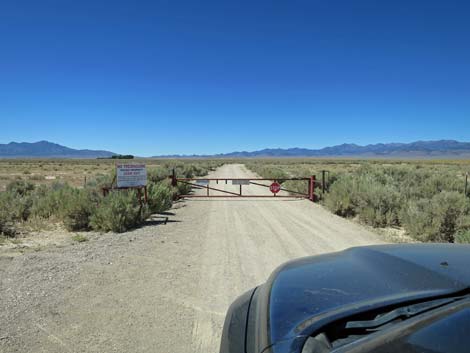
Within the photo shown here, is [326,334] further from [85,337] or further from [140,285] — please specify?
[140,285]

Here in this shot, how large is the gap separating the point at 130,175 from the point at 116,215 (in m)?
1.83

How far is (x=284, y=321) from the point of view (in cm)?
177

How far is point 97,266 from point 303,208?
8.96 meters

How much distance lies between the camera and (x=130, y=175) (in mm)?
11047

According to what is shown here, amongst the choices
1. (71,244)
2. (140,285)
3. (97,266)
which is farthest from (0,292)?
(71,244)

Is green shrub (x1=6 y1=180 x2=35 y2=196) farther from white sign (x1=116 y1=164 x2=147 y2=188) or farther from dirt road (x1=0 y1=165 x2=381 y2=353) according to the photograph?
dirt road (x1=0 y1=165 x2=381 y2=353)

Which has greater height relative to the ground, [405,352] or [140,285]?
[405,352]

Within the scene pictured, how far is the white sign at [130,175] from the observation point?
10766 mm

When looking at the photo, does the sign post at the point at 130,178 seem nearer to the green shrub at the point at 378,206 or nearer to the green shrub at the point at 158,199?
the green shrub at the point at 158,199

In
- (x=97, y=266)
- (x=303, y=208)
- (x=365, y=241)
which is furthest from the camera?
(x=303, y=208)

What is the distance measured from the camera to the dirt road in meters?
3.86

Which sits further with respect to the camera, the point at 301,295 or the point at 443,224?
the point at 443,224

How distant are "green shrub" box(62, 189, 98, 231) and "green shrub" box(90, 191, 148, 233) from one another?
295 millimetres

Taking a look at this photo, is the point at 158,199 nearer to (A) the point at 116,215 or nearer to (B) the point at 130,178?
(B) the point at 130,178
